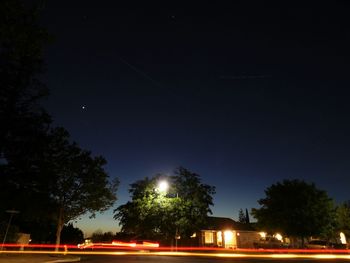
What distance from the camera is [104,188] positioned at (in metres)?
41.3

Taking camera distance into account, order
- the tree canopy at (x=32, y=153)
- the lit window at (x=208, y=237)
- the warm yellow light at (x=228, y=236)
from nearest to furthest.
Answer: the tree canopy at (x=32, y=153)
the lit window at (x=208, y=237)
the warm yellow light at (x=228, y=236)

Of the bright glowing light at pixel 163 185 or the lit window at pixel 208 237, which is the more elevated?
the bright glowing light at pixel 163 185

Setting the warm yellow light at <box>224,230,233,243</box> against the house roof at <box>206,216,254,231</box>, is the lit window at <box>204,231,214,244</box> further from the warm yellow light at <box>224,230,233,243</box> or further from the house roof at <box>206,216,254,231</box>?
the warm yellow light at <box>224,230,233,243</box>

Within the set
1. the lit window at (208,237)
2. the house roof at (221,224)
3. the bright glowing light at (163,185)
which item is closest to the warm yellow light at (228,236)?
the house roof at (221,224)

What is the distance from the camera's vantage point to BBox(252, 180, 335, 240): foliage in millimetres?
44281

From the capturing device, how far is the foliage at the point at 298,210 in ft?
145

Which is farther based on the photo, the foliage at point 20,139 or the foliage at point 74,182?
the foliage at point 74,182

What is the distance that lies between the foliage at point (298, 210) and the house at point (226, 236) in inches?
419

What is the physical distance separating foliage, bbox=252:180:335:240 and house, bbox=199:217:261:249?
1065 centimetres

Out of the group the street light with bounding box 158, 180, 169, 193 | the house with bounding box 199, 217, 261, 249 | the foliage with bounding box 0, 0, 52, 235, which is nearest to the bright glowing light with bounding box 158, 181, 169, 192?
the street light with bounding box 158, 180, 169, 193

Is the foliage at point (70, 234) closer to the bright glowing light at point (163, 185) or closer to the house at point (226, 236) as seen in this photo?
the house at point (226, 236)

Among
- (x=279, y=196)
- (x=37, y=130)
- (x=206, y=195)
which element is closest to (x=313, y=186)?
(x=279, y=196)

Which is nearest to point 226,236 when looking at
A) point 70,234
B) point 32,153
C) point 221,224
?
point 221,224

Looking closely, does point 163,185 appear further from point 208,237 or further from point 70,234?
point 70,234
